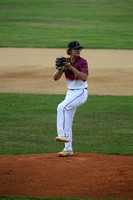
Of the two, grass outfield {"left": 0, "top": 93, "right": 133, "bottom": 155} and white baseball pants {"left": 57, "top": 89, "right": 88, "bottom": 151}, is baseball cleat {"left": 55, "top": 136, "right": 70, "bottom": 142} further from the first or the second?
grass outfield {"left": 0, "top": 93, "right": 133, "bottom": 155}

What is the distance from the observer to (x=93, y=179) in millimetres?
7332

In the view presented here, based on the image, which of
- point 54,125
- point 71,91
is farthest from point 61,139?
point 54,125

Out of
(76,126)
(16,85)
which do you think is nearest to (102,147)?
(76,126)

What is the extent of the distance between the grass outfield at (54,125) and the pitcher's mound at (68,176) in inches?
38.6

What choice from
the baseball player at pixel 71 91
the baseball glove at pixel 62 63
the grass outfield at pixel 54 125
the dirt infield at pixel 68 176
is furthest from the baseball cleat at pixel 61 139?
the grass outfield at pixel 54 125

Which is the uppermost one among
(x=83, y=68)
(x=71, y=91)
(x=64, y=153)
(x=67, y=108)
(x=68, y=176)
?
(x=83, y=68)

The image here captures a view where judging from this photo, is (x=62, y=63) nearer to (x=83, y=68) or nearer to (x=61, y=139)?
(x=83, y=68)

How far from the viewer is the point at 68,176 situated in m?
7.47

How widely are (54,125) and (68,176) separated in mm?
4515

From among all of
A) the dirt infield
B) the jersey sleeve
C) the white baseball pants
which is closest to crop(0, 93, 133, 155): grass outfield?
the dirt infield

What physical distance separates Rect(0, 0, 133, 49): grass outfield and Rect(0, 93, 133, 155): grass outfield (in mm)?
11292

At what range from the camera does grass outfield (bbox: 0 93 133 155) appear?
9.90 metres

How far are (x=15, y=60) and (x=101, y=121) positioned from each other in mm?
10007

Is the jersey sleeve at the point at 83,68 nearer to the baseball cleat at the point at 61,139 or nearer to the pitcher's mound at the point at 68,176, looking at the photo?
the baseball cleat at the point at 61,139
